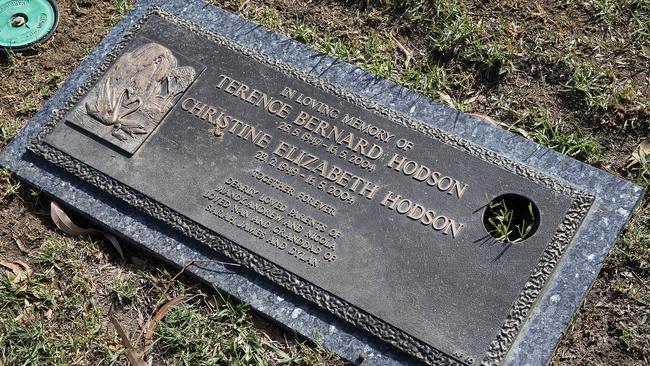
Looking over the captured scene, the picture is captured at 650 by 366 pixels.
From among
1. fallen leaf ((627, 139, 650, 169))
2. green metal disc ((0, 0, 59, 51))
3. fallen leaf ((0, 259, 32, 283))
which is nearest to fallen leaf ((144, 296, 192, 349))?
fallen leaf ((0, 259, 32, 283))

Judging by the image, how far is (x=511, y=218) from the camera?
3.79 meters

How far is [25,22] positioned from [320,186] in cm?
217

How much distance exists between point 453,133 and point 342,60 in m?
0.76

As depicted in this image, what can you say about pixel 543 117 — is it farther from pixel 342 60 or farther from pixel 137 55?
pixel 137 55

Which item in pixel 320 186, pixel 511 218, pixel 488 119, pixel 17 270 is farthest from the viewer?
pixel 488 119

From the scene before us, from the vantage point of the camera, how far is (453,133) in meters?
4.11

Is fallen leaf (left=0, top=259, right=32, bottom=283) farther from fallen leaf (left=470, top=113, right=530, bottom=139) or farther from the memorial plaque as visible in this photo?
fallen leaf (left=470, top=113, right=530, bottom=139)

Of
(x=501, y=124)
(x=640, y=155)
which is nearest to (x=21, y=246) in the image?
(x=501, y=124)

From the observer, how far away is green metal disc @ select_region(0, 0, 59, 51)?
4.82 meters

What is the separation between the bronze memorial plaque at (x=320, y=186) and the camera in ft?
11.8

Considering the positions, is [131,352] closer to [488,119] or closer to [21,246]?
[21,246]

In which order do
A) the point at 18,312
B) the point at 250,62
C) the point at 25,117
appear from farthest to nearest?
1. the point at 25,117
2. the point at 250,62
3. the point at 18,312

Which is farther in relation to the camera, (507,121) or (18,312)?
(507,121)

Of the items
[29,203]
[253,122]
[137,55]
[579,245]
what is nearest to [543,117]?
[579,245]
